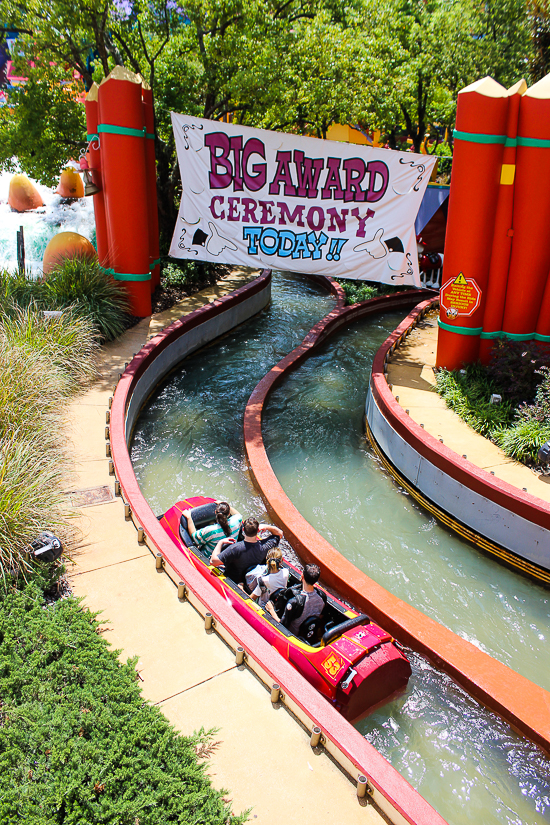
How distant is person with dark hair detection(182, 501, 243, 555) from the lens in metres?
6.34

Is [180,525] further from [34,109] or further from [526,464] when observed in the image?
[34,109]

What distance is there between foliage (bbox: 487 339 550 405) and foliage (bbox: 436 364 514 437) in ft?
0.54

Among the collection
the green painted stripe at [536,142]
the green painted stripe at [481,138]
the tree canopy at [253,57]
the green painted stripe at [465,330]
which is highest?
the tree canopy at [253,57]

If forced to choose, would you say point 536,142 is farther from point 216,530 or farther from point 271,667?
point 271,667

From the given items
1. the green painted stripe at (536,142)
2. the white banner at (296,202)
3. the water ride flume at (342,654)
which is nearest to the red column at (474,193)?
the green painted stripe at (536,142)

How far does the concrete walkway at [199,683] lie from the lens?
144 inches

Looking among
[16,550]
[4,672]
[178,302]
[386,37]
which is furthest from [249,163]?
[386,37]

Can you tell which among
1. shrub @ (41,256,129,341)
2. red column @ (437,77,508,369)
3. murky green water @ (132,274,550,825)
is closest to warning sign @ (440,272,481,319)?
red column @ (437,77,508,369)

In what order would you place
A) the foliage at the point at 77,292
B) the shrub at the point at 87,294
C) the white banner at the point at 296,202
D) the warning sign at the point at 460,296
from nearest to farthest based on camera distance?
the warning sign at the point at 460,296, the white banner at the point at 296,202, the foliage at the point at 77,292, the shrub at the point at 87,294

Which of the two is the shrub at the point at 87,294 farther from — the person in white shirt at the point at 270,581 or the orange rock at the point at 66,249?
the person in white shirt at the point at 270,581

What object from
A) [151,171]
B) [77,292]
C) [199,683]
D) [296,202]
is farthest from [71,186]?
[199,683]

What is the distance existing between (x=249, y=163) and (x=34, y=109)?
22.2 feet

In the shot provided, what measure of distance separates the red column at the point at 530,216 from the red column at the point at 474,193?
0.35 meters

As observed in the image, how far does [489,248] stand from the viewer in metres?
9.55
